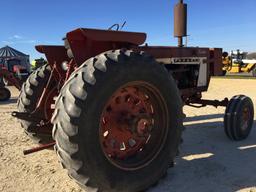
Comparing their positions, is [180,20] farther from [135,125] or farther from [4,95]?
[4,95]

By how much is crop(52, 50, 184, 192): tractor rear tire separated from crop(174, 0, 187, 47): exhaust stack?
2.40 meters

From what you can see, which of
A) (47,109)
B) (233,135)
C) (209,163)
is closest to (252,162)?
(209,163)

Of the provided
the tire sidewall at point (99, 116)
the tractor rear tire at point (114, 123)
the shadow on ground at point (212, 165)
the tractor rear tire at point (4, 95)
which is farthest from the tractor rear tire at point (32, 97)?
the tractor rear tire at point (4, 95)

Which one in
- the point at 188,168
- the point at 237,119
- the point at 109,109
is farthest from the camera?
the point at 237,119

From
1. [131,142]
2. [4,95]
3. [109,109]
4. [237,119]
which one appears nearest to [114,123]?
[109,109]

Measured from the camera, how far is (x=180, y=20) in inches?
234

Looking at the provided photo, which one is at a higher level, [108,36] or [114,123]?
[108,36]

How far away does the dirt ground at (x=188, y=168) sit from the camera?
3779 millimetres

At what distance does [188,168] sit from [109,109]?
4.44 ft

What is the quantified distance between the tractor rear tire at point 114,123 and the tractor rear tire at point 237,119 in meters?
2.05

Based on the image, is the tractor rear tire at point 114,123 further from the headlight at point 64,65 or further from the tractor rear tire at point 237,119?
the tractor rear tire at point 237,119

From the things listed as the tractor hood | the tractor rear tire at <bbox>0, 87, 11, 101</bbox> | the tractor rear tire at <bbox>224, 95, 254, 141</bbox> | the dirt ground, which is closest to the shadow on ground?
the dirt ground

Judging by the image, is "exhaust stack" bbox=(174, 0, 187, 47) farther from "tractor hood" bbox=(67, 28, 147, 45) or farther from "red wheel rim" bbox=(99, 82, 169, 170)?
"red wheel rim" bbox=(99, 82, 169, 170)

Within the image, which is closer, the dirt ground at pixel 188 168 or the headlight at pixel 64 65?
Answer: the dirt ground at pixel 188 168
